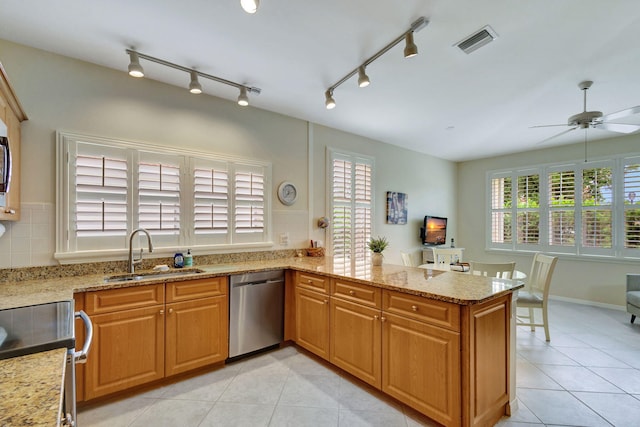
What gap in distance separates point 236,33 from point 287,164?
181 cm

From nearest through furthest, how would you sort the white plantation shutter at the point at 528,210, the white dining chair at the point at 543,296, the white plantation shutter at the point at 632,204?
the white dining chair at the point at 543,296 < the white plantation shutter at the point at 632,204 < the white plantation shutter at the point at 528,210

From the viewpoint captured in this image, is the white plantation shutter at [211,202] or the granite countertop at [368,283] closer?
the granite countertop at [368,283]

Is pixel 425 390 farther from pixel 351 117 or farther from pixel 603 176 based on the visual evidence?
pixel 603 176

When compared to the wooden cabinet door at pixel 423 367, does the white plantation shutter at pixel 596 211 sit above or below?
above

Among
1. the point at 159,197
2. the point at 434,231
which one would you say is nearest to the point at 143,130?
the point at 159,197

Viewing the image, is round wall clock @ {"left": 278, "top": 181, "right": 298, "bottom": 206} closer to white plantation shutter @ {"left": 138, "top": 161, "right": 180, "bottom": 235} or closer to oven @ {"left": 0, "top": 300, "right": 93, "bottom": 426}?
white plantation shutter @ {"left": 138, "top": 161, "right": 180, "bottom": 235}

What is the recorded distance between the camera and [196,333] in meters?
2.55

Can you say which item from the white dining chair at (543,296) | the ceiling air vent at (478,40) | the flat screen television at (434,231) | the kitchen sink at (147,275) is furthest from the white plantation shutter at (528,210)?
the kitchen sink at (147,275)

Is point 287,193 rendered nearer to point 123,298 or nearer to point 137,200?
point 137,200

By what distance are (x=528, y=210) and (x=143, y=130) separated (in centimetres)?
622

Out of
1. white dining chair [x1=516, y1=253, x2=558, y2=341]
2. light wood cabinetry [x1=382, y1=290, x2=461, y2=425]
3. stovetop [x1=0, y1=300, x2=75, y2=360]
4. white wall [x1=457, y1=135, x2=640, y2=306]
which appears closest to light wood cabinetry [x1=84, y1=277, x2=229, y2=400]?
stovetop [x1=0, y1=300, x2=75, y2=360]

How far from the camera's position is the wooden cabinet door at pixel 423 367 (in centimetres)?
177

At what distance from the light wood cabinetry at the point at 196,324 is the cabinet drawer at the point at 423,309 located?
4.94 ft

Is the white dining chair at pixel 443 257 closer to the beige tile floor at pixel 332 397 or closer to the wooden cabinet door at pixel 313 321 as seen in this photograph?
the beige tile floor at pixel 332 397
